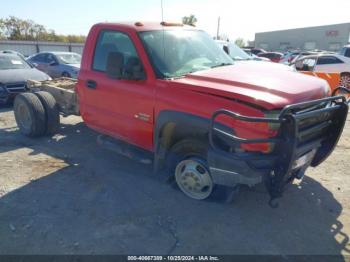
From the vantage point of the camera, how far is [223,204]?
373 centimetres

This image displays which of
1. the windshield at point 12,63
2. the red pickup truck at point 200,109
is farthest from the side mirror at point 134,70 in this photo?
the windshield at point 12,63

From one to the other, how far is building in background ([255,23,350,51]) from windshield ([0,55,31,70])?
148ft

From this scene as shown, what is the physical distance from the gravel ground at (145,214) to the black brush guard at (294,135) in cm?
50

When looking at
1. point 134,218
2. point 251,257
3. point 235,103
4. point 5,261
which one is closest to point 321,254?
point 251,257

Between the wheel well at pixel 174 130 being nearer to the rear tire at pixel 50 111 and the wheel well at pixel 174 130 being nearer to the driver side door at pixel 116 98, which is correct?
the driver side door at pixel 116 98

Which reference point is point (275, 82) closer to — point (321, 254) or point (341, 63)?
point (321, 254)

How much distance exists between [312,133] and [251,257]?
1481 millimetres

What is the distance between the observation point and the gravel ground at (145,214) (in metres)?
3.01

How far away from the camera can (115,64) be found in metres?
3.69

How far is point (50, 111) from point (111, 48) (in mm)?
2225

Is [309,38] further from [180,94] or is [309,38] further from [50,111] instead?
[180,94]

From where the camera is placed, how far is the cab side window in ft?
13.1

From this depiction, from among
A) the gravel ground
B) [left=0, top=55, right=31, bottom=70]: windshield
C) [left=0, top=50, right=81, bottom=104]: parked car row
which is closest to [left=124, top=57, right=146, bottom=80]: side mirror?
the gravel ground

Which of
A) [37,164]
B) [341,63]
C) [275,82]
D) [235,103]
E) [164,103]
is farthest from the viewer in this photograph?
[341,63]
